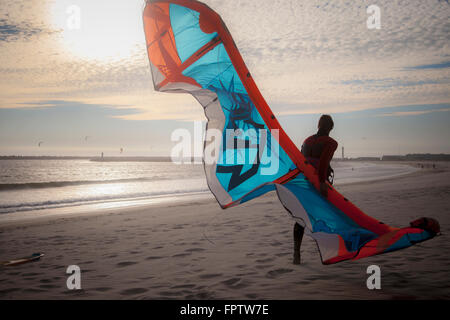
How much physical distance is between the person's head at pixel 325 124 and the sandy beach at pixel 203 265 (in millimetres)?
1946

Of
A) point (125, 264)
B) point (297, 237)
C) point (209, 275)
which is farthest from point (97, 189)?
point (297, 237)

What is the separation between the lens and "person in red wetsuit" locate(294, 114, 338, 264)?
421cm

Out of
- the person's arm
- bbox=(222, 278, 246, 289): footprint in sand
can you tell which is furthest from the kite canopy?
bbox=(222, 278, 246, 289): footprint in sand

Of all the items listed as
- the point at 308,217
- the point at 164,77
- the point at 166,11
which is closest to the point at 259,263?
the point at 308,217

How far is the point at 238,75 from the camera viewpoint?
4.20m

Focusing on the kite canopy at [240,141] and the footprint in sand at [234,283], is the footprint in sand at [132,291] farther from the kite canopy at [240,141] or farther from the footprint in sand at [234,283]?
the kite canopy at [240,141]

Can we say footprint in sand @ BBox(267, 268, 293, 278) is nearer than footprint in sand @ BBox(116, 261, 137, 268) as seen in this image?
Yes

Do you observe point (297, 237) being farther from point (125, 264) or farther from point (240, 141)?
point (125, 264)

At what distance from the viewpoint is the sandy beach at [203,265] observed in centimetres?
392

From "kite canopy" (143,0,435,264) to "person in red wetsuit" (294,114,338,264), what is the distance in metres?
0.10

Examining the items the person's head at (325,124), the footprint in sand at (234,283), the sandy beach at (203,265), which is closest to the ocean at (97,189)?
the sandy beach at (203,265)

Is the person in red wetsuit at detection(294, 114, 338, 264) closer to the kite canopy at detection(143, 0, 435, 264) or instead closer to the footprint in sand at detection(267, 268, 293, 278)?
the kite canopy at detection(143, 0, 435, 264)

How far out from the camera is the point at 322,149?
4.43 m
